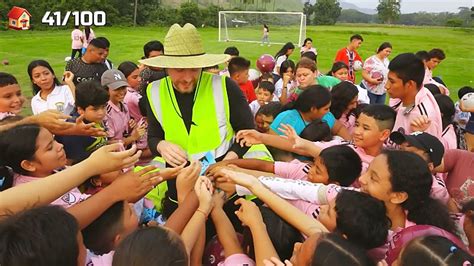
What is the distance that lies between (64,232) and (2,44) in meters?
24.0

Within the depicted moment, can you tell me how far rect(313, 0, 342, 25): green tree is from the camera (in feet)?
226

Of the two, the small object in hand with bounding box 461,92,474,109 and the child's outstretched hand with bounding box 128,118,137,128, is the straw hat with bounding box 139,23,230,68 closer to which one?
the child's outstretched hand with bounding box 128,118,137,128

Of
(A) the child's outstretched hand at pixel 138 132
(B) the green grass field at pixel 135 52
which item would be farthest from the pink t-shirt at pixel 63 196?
(B) the green grass field at pixel 135 52

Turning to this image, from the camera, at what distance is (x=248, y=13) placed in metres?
28.2

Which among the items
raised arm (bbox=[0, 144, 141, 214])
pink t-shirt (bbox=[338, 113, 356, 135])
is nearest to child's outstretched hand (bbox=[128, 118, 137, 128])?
pink t-shirt (bbox=[338, 113, 356, 135])

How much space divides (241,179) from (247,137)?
41cm

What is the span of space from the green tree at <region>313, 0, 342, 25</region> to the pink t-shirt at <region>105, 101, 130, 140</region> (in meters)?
67.9

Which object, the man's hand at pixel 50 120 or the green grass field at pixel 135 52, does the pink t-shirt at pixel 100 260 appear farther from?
the green grass field at pixel 135 52

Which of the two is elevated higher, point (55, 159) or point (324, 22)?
point (324, 22)

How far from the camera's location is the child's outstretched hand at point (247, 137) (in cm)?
272

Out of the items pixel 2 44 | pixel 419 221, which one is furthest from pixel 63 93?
pixel 2 44

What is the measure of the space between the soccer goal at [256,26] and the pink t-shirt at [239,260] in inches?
1013

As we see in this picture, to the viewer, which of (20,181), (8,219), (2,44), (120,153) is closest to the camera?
(8,219)

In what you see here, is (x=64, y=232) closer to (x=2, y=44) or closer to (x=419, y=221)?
(x=419, y=221)
